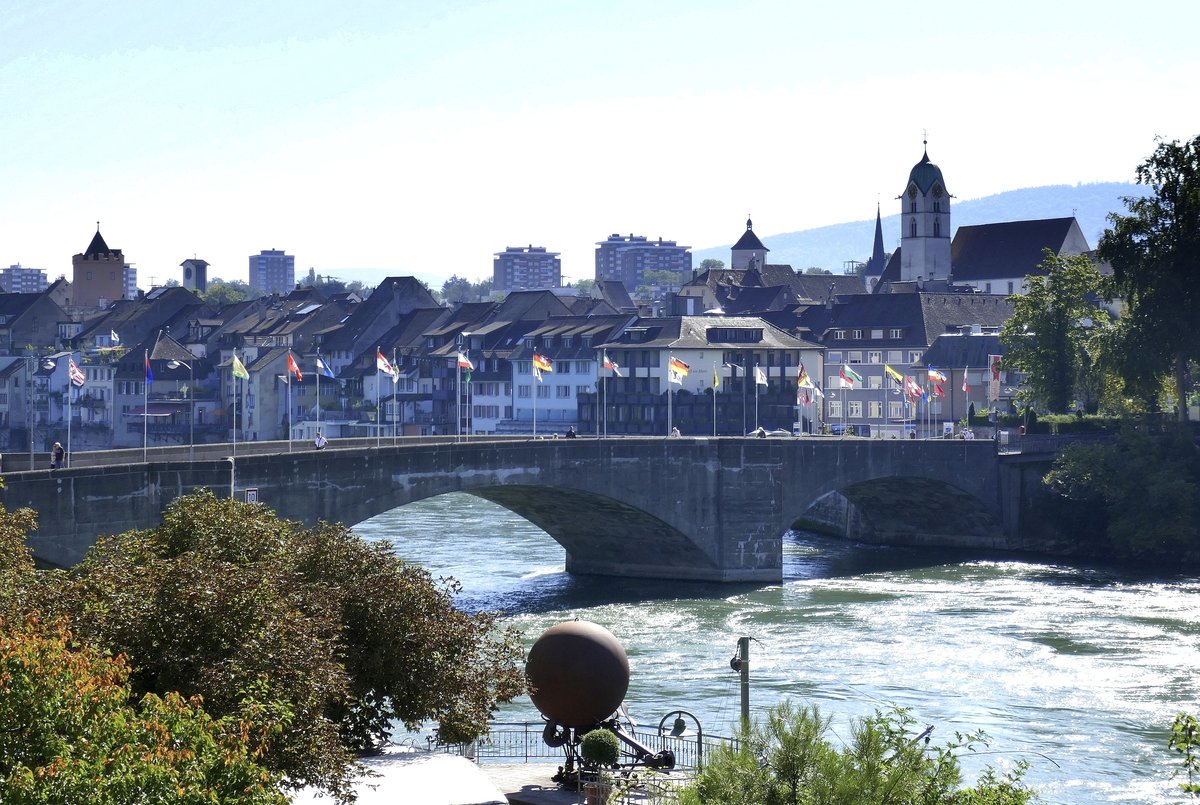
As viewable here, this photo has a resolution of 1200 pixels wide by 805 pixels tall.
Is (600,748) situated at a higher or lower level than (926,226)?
lower

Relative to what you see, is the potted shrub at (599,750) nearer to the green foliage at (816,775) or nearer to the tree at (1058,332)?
the green foliage at (816,775)

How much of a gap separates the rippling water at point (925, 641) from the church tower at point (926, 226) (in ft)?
309

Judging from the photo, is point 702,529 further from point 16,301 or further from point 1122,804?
point 16,301

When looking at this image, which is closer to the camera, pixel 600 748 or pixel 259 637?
pixel 259 637

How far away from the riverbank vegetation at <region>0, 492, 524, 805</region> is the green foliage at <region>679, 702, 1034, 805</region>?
5.43 m

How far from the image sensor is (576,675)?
3300 cm

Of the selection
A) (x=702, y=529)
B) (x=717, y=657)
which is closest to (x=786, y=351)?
(x=702, y=529)

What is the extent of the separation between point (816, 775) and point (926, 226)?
15743cm

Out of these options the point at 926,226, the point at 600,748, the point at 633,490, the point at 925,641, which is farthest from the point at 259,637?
the point at 926,226

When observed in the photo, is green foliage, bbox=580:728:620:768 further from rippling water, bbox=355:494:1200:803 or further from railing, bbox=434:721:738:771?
rippling water, bbox=355:494:1200:803

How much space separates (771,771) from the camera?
21.5m

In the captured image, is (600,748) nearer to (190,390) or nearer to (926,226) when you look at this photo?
(190,390)

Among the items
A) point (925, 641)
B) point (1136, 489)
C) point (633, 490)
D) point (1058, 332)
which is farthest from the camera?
point (1058, 332)

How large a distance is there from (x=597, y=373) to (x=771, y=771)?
359 ft
